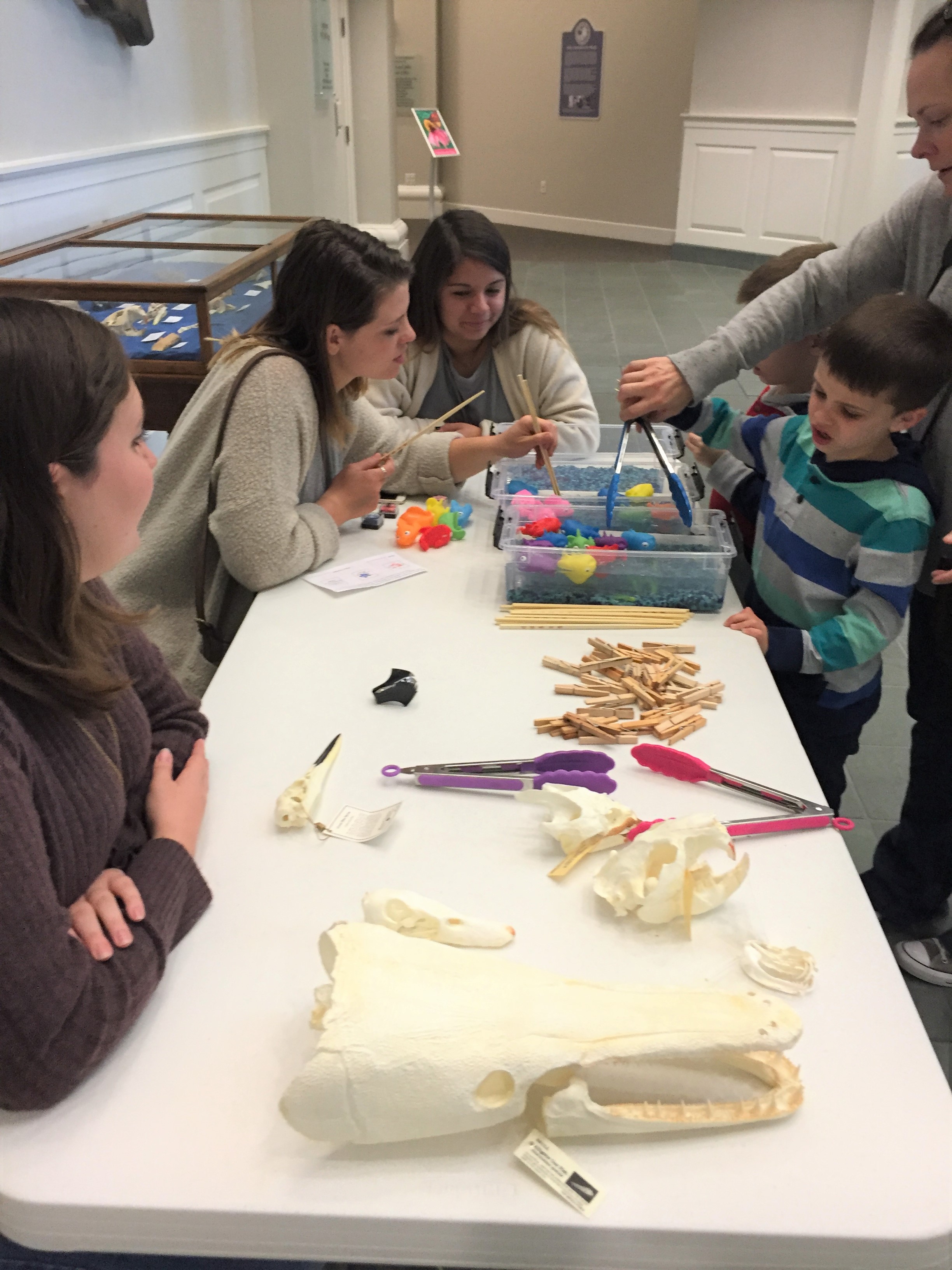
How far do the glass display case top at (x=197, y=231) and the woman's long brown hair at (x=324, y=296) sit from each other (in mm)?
1108

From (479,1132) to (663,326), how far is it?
6257mm

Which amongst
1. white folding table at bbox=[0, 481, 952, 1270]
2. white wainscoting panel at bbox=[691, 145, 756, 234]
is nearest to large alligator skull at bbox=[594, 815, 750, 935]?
white folding table at bbox=[0, 481, 952, 1270]

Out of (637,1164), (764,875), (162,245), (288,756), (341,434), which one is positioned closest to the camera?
(637,1164)

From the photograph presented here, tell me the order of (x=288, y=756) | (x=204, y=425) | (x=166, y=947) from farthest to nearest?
(x=204, y=425) < (x=288, y=756) < (x=166, y=947)

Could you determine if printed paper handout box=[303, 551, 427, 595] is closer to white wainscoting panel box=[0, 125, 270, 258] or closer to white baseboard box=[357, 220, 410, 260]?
white wainscoting panel box=[0, 125, 270, 258]

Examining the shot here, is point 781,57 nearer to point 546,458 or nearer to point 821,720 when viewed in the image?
point 546,458

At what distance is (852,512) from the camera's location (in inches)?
59.4

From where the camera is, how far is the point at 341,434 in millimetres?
1800

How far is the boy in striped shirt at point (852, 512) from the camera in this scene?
1427 millimetres

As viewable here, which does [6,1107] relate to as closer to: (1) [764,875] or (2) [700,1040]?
(2) [700,1040]

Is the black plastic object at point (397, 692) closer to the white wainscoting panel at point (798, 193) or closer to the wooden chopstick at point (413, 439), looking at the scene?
the wooden chopstick at point (413, 439)

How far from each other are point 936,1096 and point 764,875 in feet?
0.87

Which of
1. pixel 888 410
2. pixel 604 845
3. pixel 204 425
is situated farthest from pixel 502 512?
pixel 604 845

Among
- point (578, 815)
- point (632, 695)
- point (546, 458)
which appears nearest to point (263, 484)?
point (546, 458)
